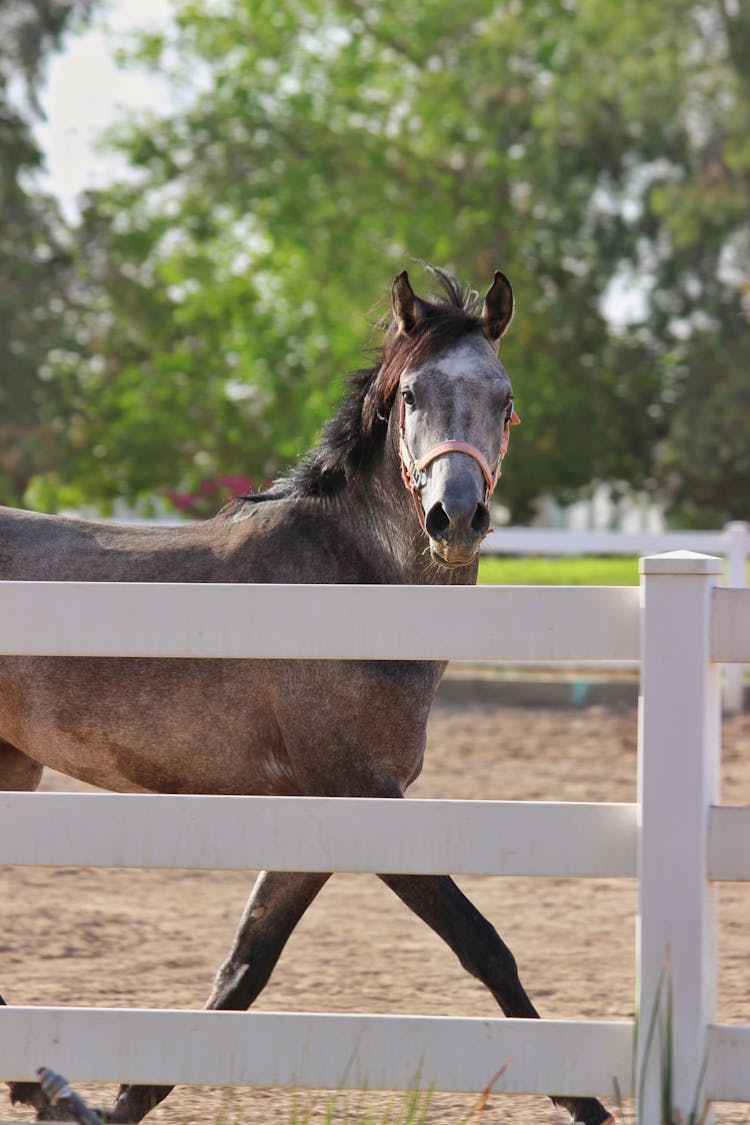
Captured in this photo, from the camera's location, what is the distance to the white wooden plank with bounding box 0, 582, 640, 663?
9.40 ft

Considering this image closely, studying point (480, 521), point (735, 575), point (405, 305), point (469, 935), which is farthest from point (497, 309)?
point (735, 575)

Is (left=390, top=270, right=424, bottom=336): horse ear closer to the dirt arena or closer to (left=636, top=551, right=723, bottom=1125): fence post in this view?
(left=636, top=551, right=723, bottom=1125): fence post

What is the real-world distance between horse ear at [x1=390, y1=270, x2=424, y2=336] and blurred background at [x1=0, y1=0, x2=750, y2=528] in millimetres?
24637

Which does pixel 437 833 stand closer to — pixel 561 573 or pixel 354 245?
pixel 561 573

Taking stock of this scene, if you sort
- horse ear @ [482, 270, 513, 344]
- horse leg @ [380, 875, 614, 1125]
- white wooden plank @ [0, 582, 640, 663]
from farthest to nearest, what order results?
1. horse ear @ [482, 270, 513, 344]
2. horse leg @ [380, 875, 614, 1125]
3. white wooden plank @ [0, 582, 640, 663]

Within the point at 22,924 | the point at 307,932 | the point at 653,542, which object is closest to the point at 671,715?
the point at 307,932

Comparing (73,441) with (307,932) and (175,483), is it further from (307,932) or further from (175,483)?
(307,932)

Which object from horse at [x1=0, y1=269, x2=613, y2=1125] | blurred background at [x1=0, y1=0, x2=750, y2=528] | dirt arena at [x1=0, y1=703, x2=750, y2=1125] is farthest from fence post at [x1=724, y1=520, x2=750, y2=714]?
blurred background at [x1=0, y1=0, x2=750, y2=528]

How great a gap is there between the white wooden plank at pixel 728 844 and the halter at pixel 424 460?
3.90 feet

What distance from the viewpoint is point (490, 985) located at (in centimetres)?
341

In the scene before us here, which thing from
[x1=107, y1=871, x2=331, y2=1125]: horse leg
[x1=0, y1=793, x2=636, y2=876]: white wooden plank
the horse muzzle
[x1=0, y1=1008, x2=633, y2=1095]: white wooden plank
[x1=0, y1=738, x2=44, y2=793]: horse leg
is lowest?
[x1=0, y1=1008, x2=633, y2=1095]: white wooden plank

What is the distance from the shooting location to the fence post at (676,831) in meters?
2.73

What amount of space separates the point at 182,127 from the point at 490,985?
3220cm

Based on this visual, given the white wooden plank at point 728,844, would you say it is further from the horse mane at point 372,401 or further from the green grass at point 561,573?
the green grass at point 561,573
